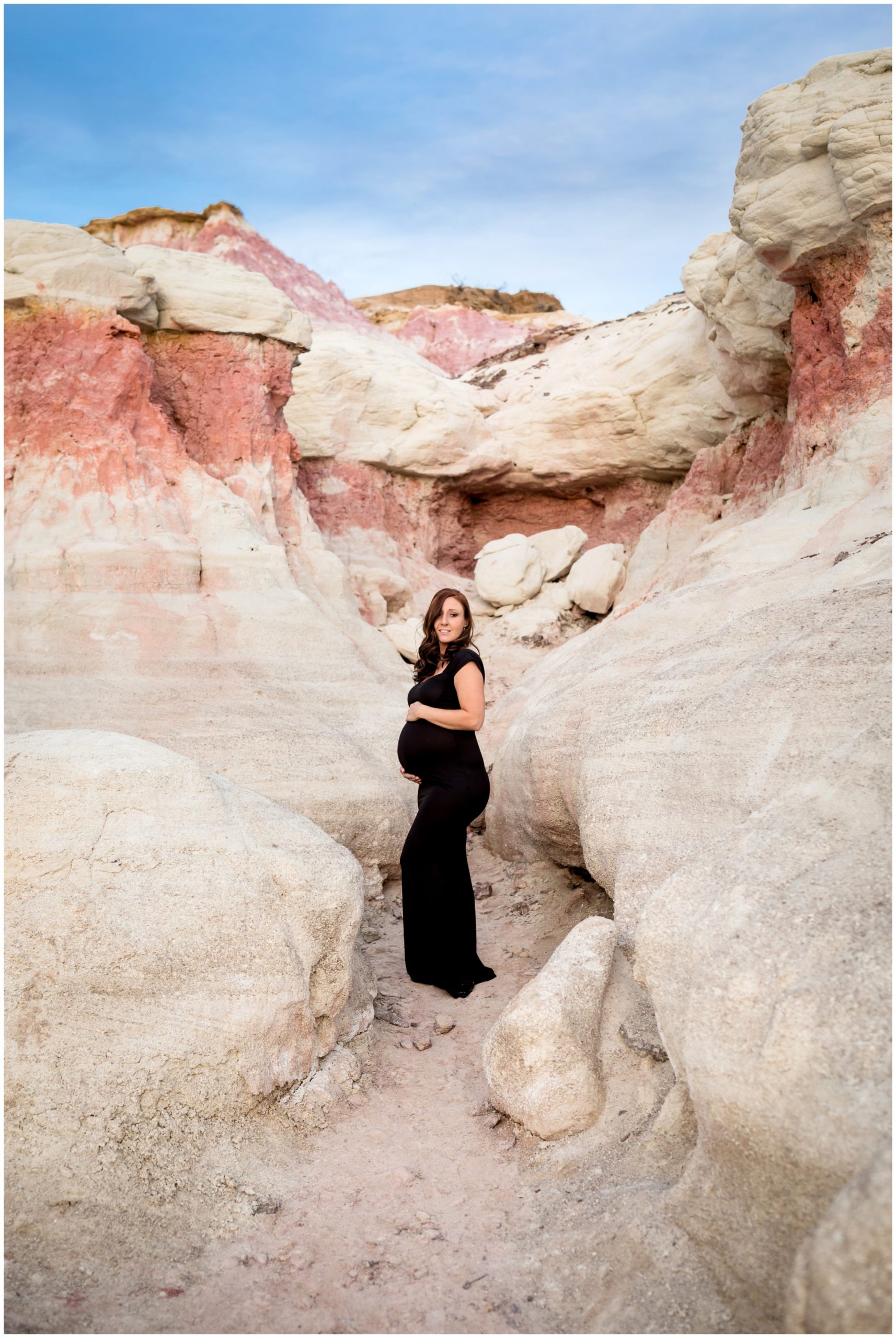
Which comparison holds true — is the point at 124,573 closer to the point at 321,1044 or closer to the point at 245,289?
the point at 245,289

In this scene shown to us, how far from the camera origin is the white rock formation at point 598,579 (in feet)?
33.5

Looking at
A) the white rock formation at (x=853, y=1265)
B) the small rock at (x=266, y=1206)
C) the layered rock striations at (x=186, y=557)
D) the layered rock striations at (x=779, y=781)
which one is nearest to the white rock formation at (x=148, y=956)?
the small rock at (x=266, y=1206)

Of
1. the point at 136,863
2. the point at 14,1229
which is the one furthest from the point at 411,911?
the point at 14,1229

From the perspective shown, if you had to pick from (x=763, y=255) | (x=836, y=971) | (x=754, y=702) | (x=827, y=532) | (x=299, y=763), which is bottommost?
(x=299, y=763)

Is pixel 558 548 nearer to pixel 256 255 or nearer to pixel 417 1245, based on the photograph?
pixel 256 255

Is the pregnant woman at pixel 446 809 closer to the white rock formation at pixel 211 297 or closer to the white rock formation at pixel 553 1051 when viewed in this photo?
the white rock formation at pixel 553 1051

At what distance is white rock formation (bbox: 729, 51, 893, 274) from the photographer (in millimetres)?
6094

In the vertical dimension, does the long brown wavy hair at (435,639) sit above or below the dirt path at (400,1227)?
above

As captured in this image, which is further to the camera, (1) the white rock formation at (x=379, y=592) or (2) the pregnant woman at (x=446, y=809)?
(1) the white rock formation at (x=379, y=592)

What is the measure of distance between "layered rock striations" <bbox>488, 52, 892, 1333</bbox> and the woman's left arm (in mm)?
529

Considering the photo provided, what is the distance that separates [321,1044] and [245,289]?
23.3ft

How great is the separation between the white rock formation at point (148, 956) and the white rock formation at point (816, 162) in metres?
5.78

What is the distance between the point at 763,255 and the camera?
7055 millimetres

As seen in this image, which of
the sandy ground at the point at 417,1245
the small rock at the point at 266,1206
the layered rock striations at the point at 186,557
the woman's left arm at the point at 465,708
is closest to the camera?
the sandy ground at the point at 417,1245
